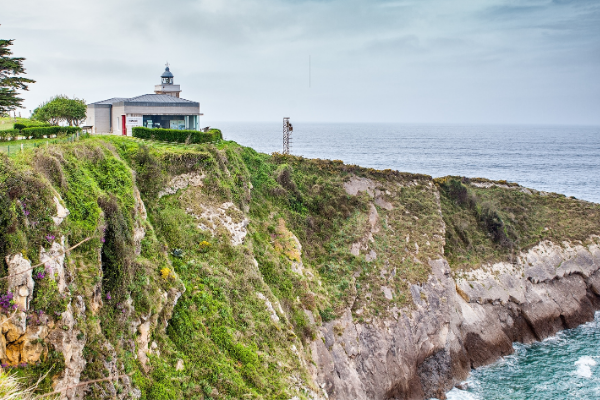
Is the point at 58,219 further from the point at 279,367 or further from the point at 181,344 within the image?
the point at 279,367

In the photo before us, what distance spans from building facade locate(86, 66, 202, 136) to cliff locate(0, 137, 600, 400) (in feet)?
28.1

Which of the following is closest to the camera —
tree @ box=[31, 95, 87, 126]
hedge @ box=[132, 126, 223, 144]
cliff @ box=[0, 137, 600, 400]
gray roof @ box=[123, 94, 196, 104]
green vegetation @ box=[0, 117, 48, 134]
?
cliff @ box=[0, 137, 600, 400]

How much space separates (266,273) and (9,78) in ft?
70.4

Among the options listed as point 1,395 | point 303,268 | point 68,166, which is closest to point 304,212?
point 303,268

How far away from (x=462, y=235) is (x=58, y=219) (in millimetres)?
41390

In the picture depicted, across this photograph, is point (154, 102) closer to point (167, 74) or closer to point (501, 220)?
point (167, 74)

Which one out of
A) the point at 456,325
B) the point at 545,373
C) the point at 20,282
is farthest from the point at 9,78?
the point at 545,373

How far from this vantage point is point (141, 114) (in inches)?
1831

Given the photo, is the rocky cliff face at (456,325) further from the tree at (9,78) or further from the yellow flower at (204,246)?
the tree at (9,78)

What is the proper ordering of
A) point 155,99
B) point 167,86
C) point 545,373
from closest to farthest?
1. point 545,373
2. point 155,99
3. point 167,86

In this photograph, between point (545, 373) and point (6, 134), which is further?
point (545, 373)

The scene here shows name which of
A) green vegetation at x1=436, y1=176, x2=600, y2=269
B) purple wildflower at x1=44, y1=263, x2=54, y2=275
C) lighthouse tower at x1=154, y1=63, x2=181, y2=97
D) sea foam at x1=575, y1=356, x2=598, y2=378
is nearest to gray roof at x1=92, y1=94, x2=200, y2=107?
lighthouse tower at x1=154, y1=63, x2=181, y2=97

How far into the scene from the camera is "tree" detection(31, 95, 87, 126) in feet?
150

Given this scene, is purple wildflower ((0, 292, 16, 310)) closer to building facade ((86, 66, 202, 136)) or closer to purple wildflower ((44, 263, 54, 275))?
purple wildflower ((44, 263, 54, 275))
